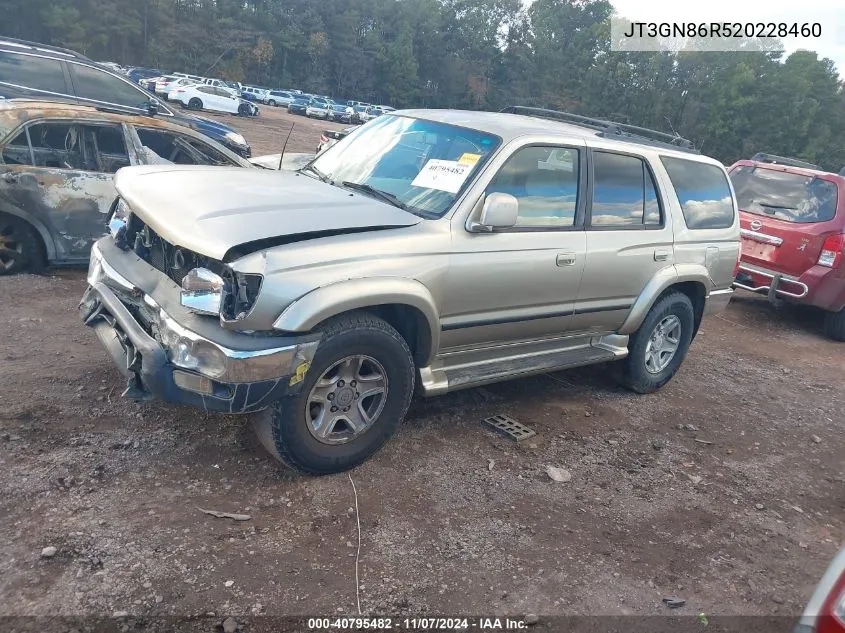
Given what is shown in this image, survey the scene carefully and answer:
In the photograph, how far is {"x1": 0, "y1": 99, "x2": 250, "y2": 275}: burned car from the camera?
5488 mm

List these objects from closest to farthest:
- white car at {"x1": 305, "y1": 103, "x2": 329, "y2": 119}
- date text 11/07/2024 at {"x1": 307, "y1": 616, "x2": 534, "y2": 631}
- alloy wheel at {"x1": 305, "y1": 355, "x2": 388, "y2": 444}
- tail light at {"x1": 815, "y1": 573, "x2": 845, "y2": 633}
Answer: tail light at {"x1": 815, "y1": 573, "x2": 845, "y2": 633} < date text 11/07/2024 at {"x1": 307, "y1": 616, "x2": 534, "y2": 631} < alloy wheel at {"x1": 305, "y1": 355, "x2": 388, "y2": 444} < white car at {"x1": 305, "y1": 103, "x2": 329, "y2": 119}

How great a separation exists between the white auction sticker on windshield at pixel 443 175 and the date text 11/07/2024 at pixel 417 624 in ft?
7.52

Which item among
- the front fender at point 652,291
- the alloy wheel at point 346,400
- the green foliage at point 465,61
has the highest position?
the green foliage at point 465,61

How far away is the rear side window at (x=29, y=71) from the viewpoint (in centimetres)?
830

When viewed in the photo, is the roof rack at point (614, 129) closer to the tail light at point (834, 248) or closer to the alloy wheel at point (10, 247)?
the tail light at point (834, 248)

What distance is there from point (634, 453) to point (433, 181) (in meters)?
2.29

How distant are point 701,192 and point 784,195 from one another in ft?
11.1

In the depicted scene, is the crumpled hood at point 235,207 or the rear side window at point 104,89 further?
the rear side window at point 104,89

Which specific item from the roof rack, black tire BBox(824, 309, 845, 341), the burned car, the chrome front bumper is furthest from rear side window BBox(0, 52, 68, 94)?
black tire BBox(824, 309, 845, 341)

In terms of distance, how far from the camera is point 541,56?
229ft

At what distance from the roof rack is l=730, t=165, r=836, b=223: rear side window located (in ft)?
9.11

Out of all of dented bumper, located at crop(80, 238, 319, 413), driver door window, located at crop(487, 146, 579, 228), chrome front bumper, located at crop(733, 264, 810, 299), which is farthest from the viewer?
chrome front bumper, located at crop(733, 264, 810, 299)

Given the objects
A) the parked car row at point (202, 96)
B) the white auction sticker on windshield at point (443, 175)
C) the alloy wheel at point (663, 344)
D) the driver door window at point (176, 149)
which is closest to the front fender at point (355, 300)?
the white auction sticker on windshield at point (443, 175)

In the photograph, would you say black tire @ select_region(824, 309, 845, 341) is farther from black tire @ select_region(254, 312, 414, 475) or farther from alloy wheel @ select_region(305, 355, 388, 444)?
alloy wheel @ select_region(305, 355, 388, 444)
